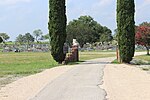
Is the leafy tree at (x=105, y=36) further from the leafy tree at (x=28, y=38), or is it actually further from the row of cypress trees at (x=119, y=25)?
the row of cypress trees at (x=119, y=25)

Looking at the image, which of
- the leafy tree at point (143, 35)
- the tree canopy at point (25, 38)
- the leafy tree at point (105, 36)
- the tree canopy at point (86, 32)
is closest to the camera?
the leafy tree at point (143, 35)

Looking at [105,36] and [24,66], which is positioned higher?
[105,36]

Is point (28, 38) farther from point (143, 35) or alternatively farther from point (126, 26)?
point (126, 26)

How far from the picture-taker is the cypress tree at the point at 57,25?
34.6m

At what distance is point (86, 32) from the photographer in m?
123

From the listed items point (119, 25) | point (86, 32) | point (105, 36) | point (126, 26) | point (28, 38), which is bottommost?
point (126, 26)

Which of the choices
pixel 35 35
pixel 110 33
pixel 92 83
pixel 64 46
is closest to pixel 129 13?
pixel 64 46

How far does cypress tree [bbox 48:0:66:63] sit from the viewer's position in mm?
34562

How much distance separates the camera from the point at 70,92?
14672 mm

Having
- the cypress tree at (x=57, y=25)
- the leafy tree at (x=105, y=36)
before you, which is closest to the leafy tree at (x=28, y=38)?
the leafy tree at (x=105, y=36)

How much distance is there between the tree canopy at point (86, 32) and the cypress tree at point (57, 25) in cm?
7760

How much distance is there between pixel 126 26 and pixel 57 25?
19.8 feet

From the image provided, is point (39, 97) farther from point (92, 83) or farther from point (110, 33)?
point (110, 33)

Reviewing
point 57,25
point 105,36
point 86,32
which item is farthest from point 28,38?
point 57,25
